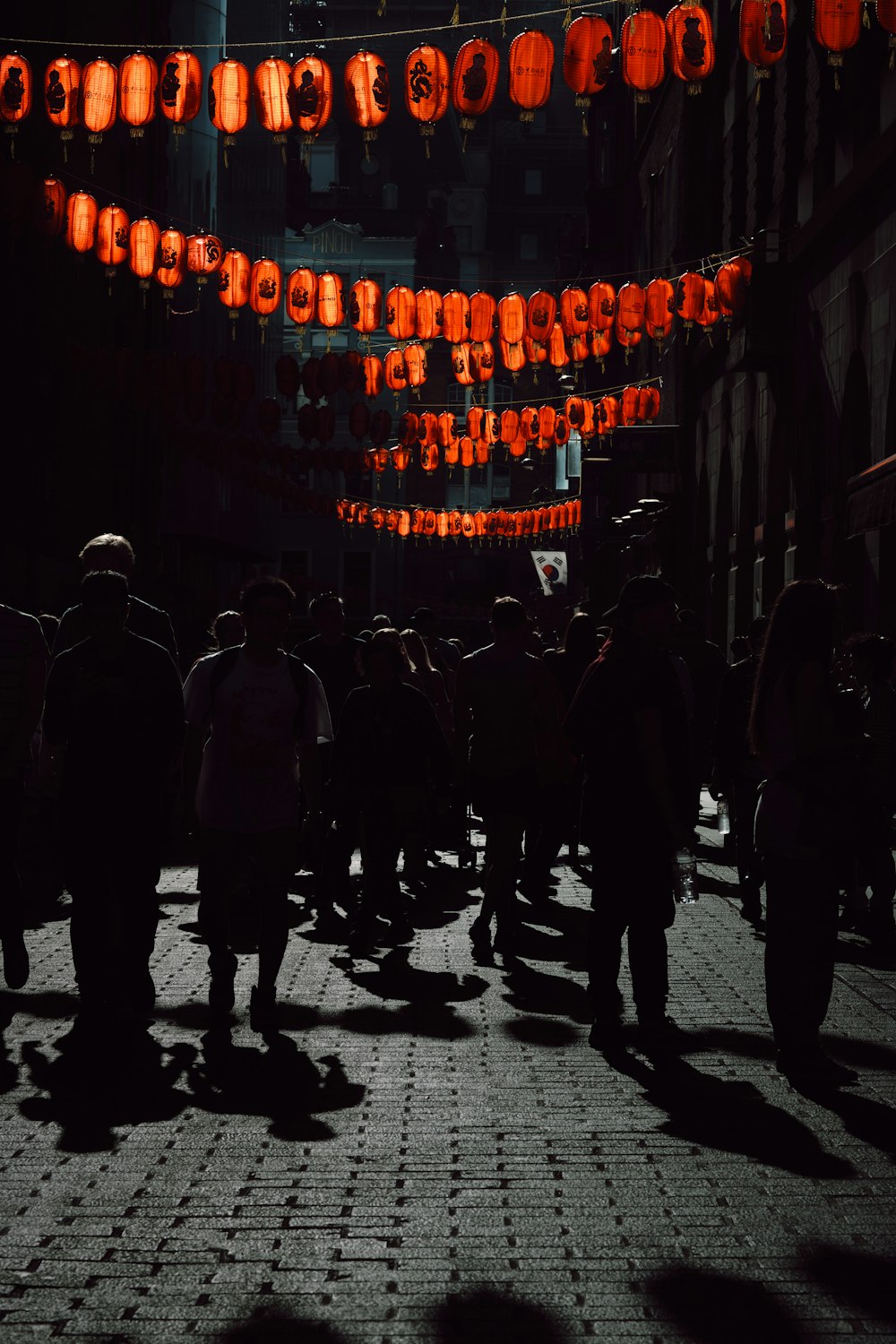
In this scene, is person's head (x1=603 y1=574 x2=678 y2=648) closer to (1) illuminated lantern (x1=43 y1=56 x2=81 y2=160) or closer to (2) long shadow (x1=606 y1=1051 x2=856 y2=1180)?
(2) long shadow (x1=606 y1=1051 x2=856 y2=1180)

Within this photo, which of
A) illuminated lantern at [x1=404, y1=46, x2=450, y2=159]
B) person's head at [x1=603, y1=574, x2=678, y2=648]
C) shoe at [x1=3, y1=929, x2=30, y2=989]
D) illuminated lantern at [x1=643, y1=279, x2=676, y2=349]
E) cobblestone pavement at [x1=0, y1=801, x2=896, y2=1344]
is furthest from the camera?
illuminated lantern at [x1=643, y1=279, x2=676, y2=349]

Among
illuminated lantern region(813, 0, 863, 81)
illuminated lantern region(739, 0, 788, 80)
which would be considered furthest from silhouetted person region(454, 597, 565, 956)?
illuminated lantern region(739, 0, 788, 80)

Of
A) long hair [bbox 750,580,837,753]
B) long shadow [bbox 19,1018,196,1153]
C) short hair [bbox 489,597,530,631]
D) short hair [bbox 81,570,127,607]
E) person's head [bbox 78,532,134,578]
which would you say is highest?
person's head [bbox 78,532,134,578]

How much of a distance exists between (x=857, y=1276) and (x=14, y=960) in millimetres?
4998

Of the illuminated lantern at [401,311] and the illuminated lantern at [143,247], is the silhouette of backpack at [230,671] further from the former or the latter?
the illuminated lantern at [401,311]

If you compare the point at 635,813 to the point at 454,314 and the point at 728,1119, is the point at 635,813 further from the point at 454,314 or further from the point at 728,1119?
the point at 454,314

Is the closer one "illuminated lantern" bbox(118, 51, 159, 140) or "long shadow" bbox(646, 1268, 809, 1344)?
"long shadow" bbox(646, 1268, 809, 1344)

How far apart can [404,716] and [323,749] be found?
3.70 m

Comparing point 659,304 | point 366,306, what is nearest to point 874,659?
point 659,304

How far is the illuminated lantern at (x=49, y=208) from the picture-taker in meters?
19.2

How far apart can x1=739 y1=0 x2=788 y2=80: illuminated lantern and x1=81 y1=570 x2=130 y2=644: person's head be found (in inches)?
356

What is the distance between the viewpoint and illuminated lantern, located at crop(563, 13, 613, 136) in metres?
14.3

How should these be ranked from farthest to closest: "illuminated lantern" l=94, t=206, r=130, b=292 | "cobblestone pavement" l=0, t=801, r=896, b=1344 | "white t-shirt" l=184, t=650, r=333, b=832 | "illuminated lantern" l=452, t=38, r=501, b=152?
"illuminated lantern" l=94, t=206, r=130, b=292
"illuminated lantern" l=452, t=38, r=501, b=152
"white t-shirt" l=184, t=650, r=333, b=832
"cobblestone pavement" l=0, t=801, r=896, b=1344

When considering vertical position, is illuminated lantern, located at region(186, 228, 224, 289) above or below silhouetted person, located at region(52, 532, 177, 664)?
above
